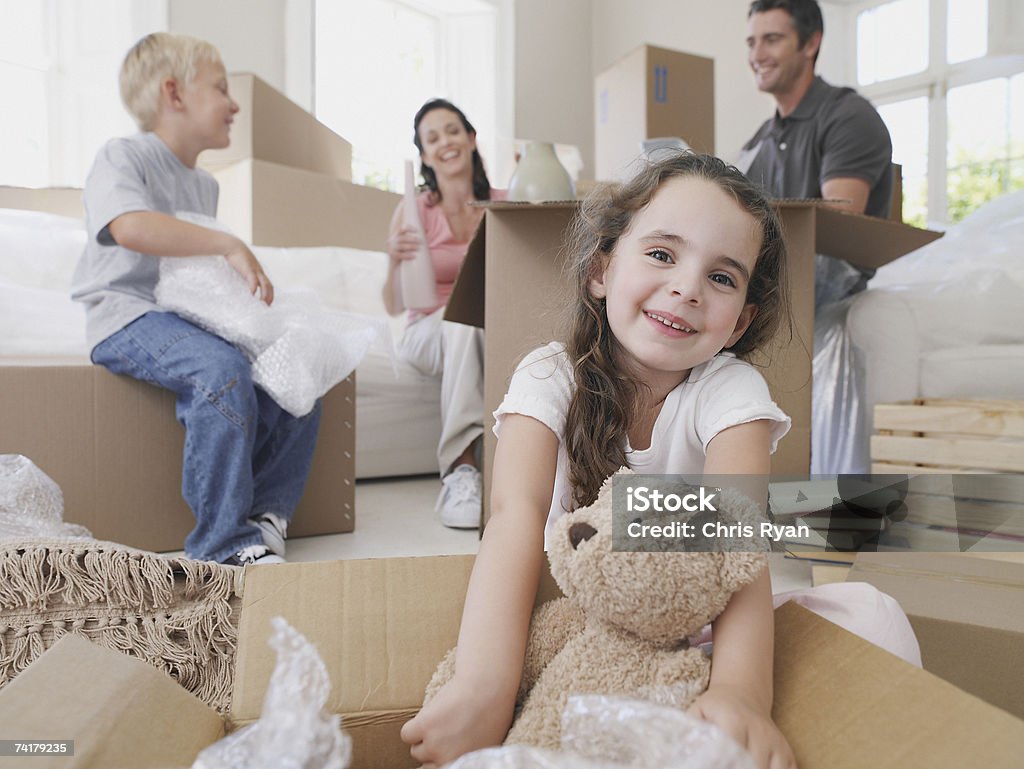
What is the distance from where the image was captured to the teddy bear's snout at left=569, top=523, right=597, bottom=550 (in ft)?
1.46

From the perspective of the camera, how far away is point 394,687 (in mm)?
555

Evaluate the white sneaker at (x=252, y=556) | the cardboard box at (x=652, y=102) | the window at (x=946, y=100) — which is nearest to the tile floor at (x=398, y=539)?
the white sneaker at (x=252, y=556)

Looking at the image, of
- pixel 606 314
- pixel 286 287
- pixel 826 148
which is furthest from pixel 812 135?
pixel 606 314

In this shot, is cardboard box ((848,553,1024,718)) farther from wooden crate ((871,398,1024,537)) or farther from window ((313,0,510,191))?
window ((313,0,510,191))

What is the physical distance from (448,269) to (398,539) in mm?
774

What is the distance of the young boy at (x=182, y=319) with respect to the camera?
1.20 meters

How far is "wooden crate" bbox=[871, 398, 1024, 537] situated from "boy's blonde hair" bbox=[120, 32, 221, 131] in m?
1.31

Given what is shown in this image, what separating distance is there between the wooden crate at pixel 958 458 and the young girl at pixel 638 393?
0.51 metres

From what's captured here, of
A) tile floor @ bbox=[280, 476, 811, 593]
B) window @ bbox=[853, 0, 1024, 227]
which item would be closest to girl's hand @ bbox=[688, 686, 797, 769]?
tile floor @ bbox=[280, 476, 811, 593]

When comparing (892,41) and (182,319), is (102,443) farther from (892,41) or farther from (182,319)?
(892,41)

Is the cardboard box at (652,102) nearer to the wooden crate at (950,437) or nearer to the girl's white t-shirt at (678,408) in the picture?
the wooden crate at (950,437)

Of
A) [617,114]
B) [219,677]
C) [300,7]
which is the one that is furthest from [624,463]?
[300,7]

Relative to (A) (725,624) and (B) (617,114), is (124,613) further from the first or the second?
(B) (617,114)

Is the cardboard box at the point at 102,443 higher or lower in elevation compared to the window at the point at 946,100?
lower
